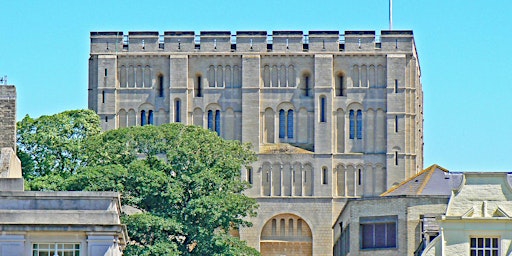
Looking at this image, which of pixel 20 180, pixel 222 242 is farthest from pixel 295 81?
pixel 20 180

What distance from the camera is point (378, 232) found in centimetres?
9038

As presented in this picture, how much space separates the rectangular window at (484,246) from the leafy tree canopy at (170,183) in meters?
29.8

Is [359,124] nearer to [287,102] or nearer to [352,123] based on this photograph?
[352,123]

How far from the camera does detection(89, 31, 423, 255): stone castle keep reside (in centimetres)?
13538

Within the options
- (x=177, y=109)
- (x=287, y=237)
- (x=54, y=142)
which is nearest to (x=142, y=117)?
(x=177, y=109)

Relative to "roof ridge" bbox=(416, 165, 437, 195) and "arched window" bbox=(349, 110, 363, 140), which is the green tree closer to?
"roof ridge" bbox=(416, 165, 437, 195)

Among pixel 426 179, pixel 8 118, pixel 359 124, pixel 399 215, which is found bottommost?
pixel 399 215

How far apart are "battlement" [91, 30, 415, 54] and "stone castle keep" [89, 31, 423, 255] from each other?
2.6 inches

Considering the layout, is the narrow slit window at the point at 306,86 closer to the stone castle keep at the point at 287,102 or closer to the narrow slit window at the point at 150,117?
the stone castle keep at the point at 287,102

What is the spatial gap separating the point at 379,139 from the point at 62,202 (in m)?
83.4

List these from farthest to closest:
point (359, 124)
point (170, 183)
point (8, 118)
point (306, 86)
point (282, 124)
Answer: point (306, 86), point (282, 124), point (359, 124), point (170, 183), point (8, 118)

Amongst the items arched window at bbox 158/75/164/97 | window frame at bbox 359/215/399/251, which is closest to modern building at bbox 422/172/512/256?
window frame at bbox 359/215/399/251

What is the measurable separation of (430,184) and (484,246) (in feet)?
109

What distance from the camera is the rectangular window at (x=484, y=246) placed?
57959 millimetres
